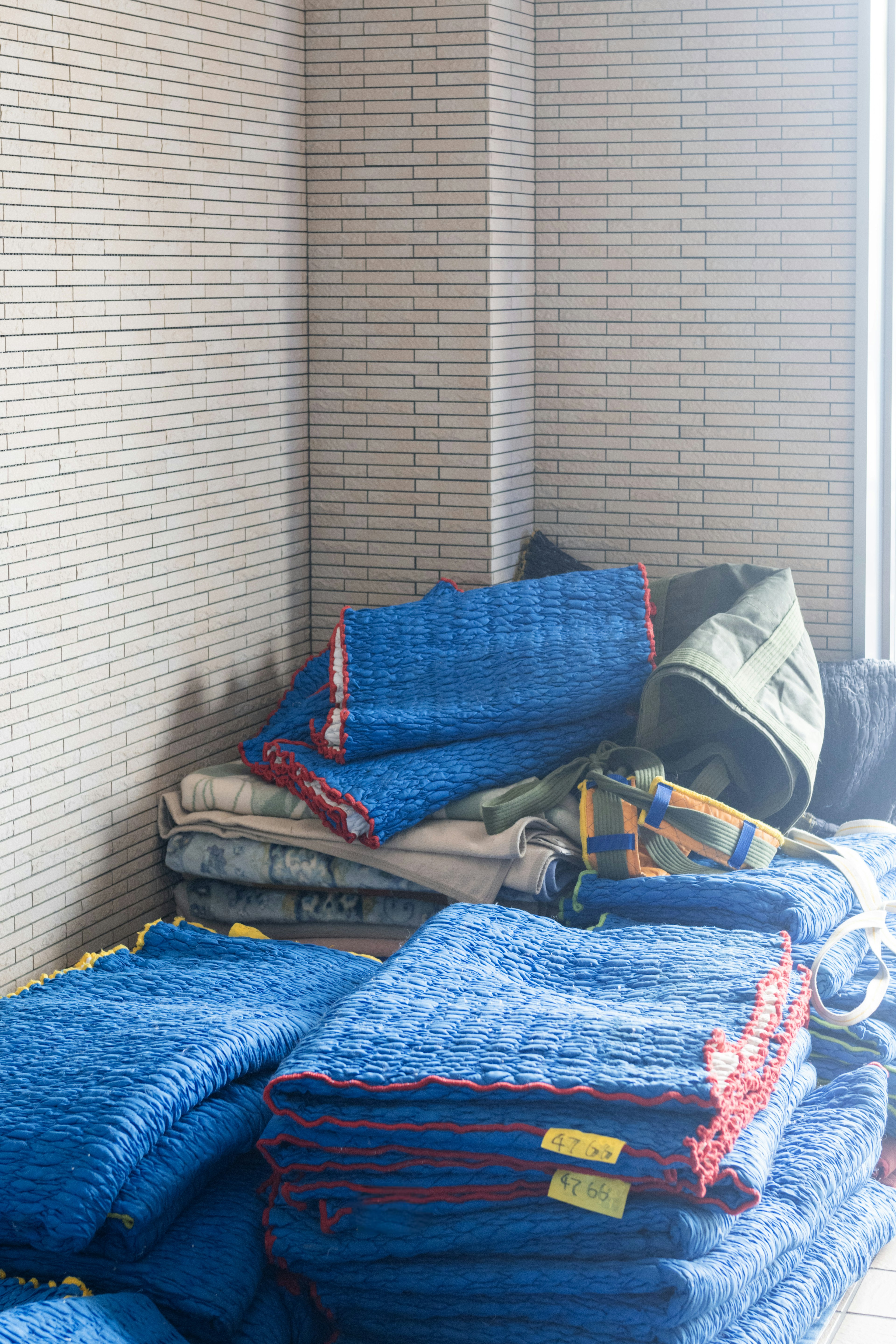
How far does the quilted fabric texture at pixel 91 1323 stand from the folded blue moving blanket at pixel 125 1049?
86 millimetres

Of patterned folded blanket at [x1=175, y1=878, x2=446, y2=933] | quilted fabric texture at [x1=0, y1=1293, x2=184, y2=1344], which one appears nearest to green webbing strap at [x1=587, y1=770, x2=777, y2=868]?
patterned folded blanket at [x1=175, y1=878, x2=446, y2=933]

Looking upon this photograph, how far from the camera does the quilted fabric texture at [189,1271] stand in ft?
A: 4.63

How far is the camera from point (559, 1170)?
4.41 ft

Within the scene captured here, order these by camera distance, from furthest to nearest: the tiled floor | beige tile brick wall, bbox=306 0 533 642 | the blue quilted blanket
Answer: beige tile brick wall, bbox=306 0 533 642
the blue quilted blanket
the tiled floor

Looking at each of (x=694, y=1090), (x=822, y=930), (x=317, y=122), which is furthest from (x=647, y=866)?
(x=317, y=122)

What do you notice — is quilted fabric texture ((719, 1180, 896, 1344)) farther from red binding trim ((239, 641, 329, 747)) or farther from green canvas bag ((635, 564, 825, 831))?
red binding trim ((239, 641, 329, 747))

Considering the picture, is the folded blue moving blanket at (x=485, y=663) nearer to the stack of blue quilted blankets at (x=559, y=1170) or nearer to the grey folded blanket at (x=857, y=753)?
the grey folded blanket at (x=857, y=753)

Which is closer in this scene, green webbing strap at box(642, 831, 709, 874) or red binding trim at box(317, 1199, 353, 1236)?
red binding trim at box(317, 1199, 353, 1236)

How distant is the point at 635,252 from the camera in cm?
311

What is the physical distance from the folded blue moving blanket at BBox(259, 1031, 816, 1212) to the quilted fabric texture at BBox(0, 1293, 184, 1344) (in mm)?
181

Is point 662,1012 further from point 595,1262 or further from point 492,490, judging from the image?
point 492,490

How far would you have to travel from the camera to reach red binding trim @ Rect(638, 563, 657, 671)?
8.14ft

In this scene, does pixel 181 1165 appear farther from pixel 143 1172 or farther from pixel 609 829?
pixel 609 829

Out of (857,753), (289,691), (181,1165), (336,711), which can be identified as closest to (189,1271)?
(181,1165)
